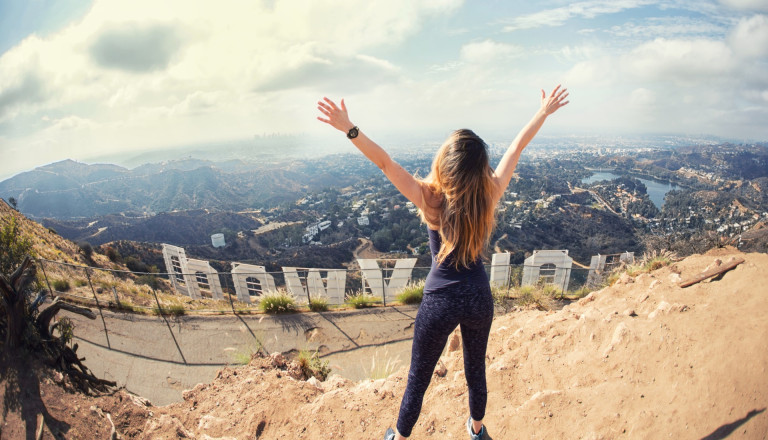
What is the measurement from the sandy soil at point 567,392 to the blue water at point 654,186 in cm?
6712

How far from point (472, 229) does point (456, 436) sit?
162 cm

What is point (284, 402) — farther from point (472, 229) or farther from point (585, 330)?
point (585, 330)

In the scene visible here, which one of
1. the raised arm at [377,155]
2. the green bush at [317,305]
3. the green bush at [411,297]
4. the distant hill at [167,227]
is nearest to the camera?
the raised arm at [377,155]

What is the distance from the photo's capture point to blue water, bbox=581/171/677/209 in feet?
195

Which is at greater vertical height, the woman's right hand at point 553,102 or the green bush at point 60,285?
the woman's right hand at point 553,102

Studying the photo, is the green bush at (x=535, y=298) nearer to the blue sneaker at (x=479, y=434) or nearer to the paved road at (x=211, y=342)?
the paved road at (x=211, y=342)

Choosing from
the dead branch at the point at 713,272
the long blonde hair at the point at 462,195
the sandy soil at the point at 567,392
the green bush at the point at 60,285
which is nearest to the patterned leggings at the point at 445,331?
the long blonde hair at the point at 462,195

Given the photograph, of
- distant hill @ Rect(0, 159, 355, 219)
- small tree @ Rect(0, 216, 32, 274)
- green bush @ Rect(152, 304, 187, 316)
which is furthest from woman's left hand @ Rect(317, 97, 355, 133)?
distant hill @ Rect(0, 159, 355, 219)

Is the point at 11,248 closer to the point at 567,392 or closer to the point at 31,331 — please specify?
the point at 31,331

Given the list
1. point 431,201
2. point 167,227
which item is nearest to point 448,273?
point 431,201

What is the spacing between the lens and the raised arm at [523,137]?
1.76m

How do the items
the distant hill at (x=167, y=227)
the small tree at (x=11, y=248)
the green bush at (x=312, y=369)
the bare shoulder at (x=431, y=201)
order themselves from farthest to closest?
the distant hill at (x=167, y=227) < the small tree at (x=11, y=248) < the green bush at (x=312, y=369) < the bare shoulder at (x=431, y=201)

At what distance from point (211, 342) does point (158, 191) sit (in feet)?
511

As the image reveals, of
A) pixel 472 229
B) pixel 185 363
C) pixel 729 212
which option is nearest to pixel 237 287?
pixel 185 363
